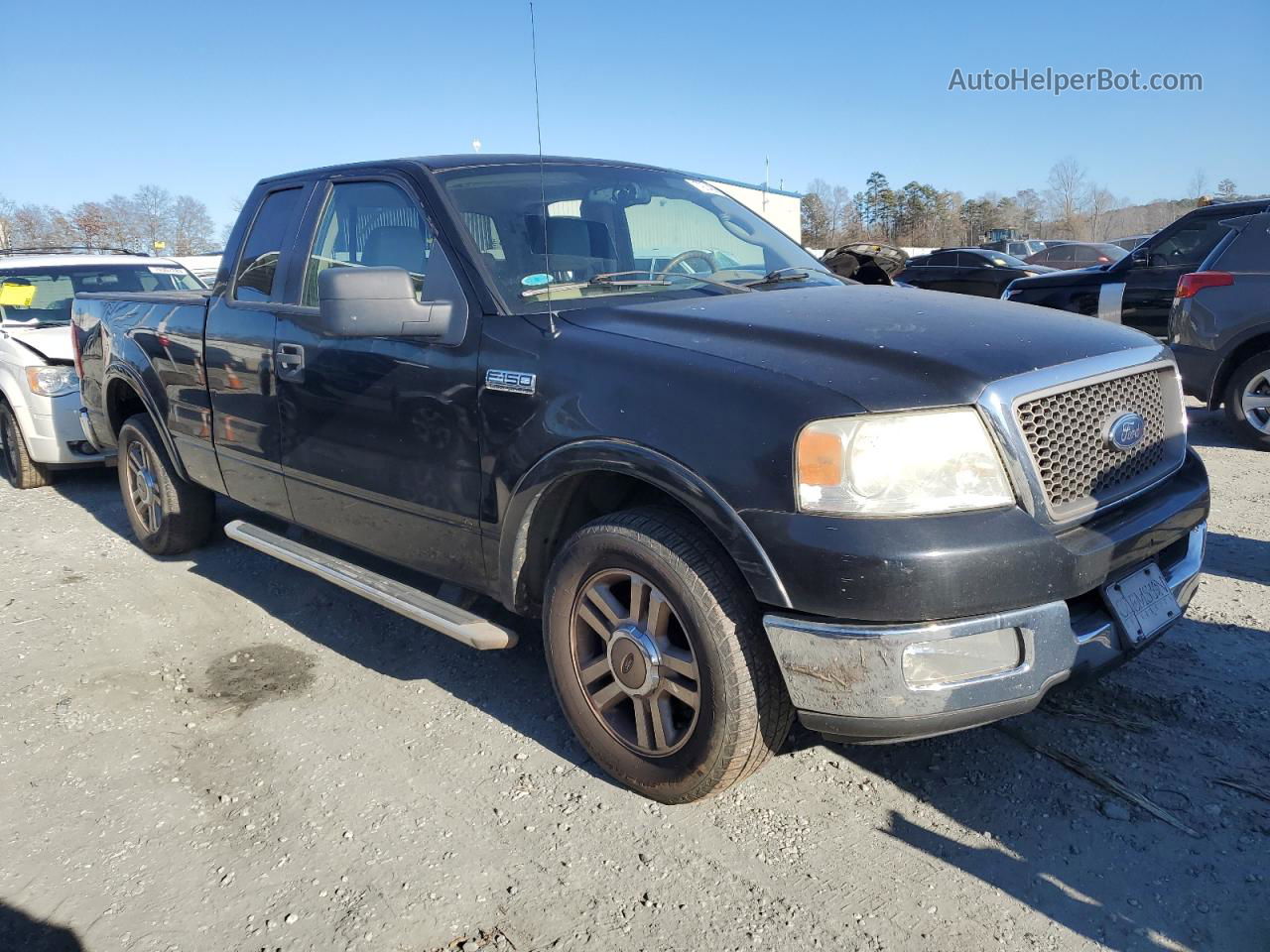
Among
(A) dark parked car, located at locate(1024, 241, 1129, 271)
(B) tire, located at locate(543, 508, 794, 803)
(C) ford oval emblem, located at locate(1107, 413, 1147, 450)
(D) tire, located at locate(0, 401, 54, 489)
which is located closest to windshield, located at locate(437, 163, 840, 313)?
(B) tire, located at locate(543, 508, 794, 803)

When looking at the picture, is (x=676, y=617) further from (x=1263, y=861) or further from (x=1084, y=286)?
(x=1084, y=286)

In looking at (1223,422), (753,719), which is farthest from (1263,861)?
(1223,422)

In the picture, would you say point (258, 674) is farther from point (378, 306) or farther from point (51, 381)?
point (51, 381)

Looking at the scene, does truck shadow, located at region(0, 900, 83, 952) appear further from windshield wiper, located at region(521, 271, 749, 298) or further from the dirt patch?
windshield wiper, located at region(521, 271, 749, 298)

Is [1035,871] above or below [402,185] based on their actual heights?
below

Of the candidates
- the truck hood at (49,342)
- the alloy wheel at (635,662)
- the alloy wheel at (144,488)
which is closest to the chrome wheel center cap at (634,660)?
the alloy wheel at (635,662)

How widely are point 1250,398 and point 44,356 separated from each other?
8.77m

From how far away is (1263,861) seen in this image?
246cm

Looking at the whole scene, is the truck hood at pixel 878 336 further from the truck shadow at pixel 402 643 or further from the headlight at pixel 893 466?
the truck shadow at pixel 402 643

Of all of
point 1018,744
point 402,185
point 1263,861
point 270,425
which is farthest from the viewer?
point 270,425

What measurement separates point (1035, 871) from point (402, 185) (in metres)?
3.00

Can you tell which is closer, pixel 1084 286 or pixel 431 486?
pixel 431 486

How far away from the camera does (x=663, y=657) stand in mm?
2693

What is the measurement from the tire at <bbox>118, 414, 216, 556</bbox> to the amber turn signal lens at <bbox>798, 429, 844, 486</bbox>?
4015 millimetres
